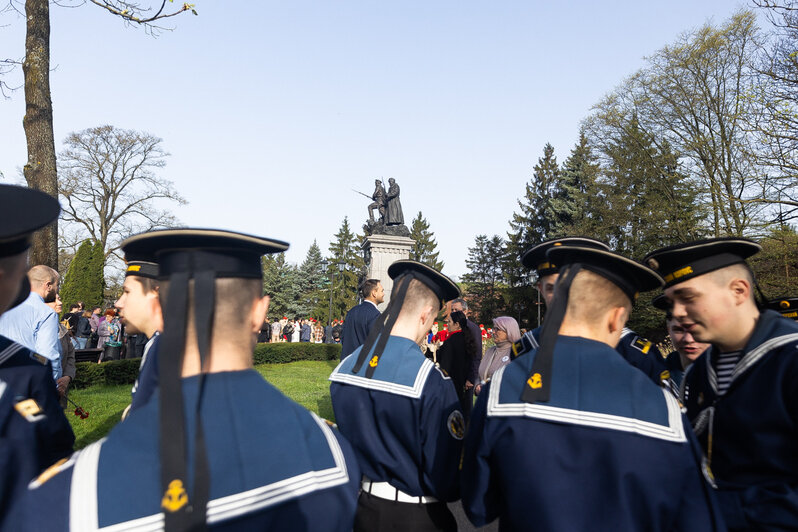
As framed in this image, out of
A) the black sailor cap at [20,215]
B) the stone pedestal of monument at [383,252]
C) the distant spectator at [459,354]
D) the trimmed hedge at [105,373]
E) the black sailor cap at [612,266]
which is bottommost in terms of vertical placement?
the trimmed hedge at [105,373]

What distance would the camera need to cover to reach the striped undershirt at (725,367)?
2365 millimetres

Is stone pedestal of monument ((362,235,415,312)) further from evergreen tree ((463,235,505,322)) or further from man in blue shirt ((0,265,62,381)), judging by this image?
evergreen tree ((463,235,505,322))

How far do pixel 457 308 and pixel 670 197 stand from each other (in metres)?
21.6

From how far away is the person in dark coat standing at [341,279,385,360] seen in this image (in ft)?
24.7

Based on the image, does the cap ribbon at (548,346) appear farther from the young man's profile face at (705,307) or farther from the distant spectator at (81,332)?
the distant spectator at (81,332)

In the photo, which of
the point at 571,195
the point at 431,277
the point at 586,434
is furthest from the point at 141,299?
the point at 571,195

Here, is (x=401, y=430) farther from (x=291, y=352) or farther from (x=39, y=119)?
(x=291, y=352)

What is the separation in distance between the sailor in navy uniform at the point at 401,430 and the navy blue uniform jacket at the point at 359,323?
4293 millimetres

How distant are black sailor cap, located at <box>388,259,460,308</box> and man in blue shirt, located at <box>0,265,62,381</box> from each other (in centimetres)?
404

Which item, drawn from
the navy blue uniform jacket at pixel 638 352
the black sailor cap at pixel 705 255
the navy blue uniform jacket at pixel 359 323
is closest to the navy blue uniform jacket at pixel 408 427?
the navy blue uniform jacket at pixel 638 352

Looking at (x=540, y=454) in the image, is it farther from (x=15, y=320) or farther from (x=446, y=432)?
(x=15, y=320)

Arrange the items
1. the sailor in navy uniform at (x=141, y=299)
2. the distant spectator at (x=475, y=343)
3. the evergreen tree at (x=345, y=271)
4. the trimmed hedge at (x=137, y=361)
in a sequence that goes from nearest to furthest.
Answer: the sailor in navy uniform at (x=141, y=299) < the distant spectator at (x=475, y=343) < the trimmed hedge at (x=137, y=361) < the evergreen tree at (x=345, y=271)

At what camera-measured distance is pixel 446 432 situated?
9.39ft

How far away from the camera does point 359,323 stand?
24.7 ft
